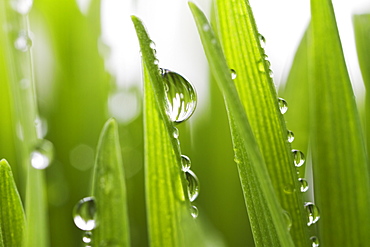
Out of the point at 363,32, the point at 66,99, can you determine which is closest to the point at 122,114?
the point at 66,99

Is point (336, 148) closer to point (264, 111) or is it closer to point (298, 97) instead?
point (264, 111)

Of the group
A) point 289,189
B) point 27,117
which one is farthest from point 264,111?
point 27,117

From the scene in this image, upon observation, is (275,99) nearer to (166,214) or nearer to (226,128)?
(166,214)

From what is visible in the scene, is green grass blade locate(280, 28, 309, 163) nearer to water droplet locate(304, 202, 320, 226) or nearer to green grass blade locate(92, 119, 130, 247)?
water droplet locate(304, 202, 320, 226)

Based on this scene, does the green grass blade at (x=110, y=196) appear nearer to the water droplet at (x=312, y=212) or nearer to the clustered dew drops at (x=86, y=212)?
the clustered dew drops at (x=86, y=212)

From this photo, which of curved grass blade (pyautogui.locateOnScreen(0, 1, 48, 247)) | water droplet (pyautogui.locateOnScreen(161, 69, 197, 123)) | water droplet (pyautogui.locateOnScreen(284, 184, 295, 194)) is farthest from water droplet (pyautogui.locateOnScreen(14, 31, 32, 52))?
water droplet (pyautogui.locateOnScreen(284, 184, 295, 194))

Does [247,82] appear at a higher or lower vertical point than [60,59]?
lower

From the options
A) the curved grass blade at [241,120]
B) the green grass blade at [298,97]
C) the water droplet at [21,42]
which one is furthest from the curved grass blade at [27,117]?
the green grass blade at [298,97]
